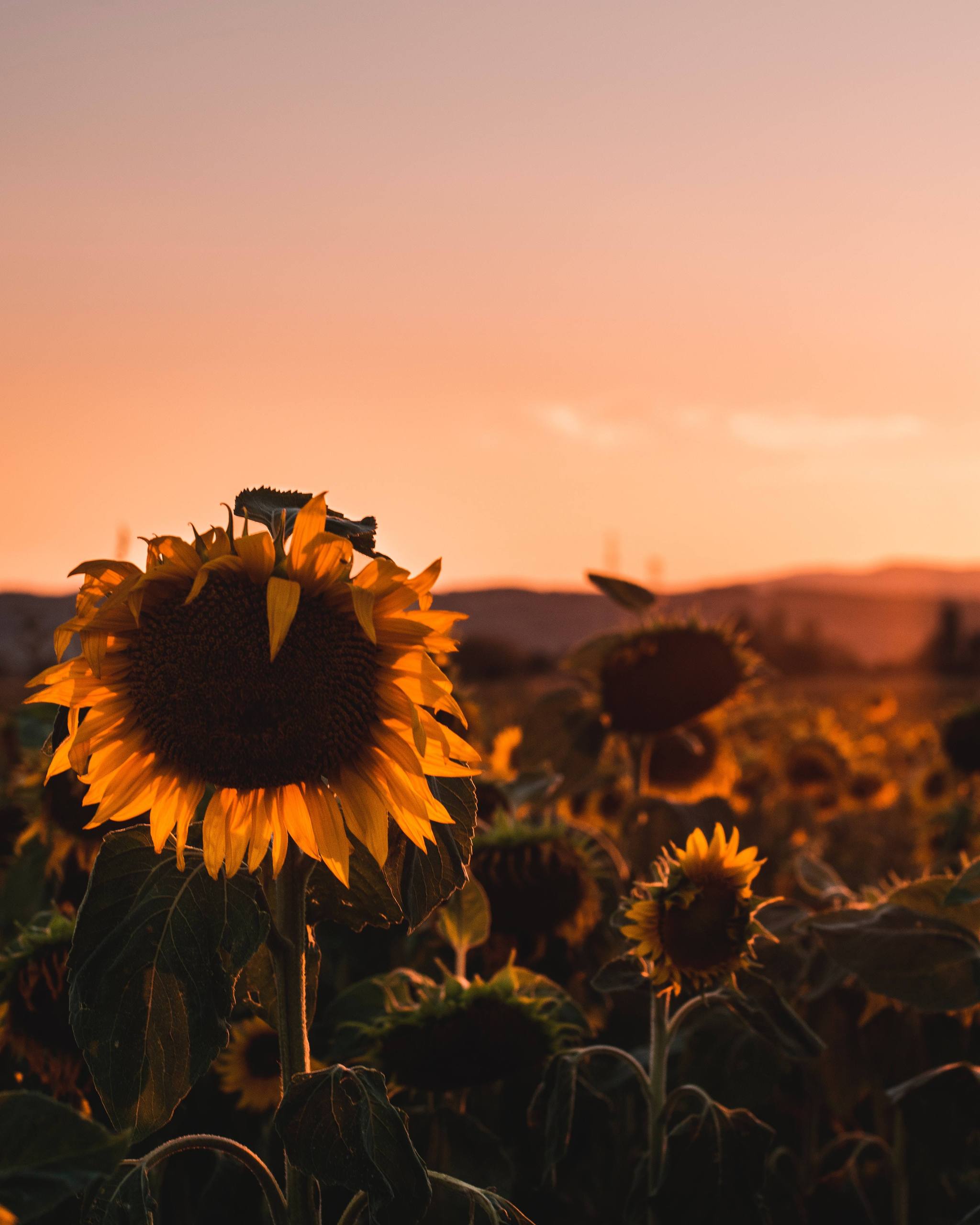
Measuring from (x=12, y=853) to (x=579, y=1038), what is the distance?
2220 mm

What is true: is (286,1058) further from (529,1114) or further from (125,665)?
(529,1114)

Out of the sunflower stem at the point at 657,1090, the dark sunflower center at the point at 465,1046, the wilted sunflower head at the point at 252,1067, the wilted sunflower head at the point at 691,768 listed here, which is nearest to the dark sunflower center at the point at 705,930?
the sunflower stem at the point at 657,1090

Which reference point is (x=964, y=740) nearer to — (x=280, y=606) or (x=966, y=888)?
(x=966, y=888)

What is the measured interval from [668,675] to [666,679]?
0.04 ft

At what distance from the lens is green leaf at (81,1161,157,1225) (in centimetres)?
132

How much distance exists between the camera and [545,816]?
10.4ft

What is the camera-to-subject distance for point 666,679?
3240 mm

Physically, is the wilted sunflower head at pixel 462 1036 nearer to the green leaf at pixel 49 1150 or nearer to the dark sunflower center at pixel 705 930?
the dark sunflower center at pixel 705 930

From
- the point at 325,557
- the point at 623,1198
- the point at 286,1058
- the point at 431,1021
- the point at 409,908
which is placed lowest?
the point at 623,1198

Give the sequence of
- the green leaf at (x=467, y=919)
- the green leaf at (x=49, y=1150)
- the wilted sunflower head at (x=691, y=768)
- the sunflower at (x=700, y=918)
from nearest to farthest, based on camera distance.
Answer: the green leaf at (x=49, y=1150) → the sunflower at (x=700, y=918) → the green leaf at (x=467, y=919) → the wilted sunflower head at (x=691, y=768)

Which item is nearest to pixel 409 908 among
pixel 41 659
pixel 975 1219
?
pixel 975 1219

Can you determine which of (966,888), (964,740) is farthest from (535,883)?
(964,740)

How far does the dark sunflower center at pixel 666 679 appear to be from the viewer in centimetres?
324

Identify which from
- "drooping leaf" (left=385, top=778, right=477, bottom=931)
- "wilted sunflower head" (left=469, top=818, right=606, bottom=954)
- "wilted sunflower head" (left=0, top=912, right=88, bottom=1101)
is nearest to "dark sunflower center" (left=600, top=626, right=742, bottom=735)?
"wilted sunflower head" (left=469, top=818, right=606, bottom=954)
